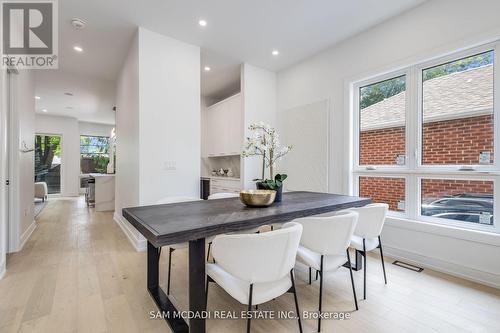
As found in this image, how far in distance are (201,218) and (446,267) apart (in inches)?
104

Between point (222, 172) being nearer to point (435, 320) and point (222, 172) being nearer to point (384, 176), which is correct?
point (384, 176)

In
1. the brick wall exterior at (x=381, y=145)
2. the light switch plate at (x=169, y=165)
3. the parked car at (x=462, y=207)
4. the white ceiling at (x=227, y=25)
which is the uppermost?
the white ceiling at (x=227, y=25)

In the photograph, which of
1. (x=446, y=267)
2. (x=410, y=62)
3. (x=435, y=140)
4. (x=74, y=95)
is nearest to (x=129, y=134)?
(x=74, y=95)

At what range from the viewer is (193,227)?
1.35 m

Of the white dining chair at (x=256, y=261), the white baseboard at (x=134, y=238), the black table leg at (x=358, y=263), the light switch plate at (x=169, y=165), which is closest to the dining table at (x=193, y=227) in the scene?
the white dining chair at (x=256, y=261)

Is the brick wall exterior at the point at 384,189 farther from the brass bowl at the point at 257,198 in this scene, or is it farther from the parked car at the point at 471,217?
the brass bowl at the point at 257,198

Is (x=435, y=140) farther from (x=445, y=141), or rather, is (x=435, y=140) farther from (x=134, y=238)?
(x=134, y=238)

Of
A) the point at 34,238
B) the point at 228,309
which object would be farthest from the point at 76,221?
the point at 228,309

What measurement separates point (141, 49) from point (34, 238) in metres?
3.20

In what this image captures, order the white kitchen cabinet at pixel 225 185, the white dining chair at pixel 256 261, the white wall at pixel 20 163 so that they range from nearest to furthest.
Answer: the white dining chair at pixel 256 261, the white wall at pixel 20 163, the white kitchen cabinet at pixel 225 185

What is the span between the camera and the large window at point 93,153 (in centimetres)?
912

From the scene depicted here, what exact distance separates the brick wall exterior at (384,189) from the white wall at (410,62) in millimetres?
252

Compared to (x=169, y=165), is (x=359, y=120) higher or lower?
higher

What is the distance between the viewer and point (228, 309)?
6.13 feet
